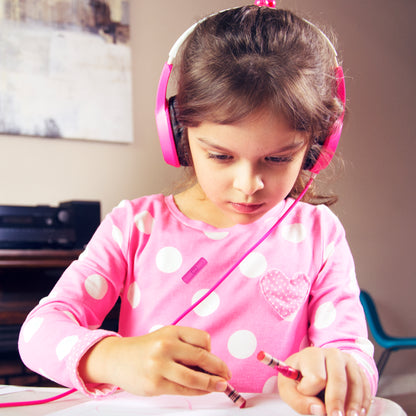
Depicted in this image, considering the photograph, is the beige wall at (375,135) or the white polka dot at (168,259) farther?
the beige wall at (375,135)

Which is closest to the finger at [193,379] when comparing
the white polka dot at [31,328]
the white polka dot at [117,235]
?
the white polka dot at [31,328]

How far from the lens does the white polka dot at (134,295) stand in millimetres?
704

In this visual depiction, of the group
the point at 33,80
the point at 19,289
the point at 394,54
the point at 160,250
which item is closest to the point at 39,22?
the point at 33,80

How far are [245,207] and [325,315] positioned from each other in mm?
217

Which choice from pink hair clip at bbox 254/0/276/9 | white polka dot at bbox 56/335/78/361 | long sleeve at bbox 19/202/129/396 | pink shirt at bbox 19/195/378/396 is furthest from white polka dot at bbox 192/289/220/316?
pink hair clip at bbox 254/0/276/9

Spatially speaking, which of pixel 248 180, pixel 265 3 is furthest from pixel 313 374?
pixel 265 3

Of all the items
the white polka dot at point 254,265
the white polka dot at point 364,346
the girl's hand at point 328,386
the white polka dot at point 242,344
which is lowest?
the white polka dot at point 242,344

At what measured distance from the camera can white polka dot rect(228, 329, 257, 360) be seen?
667 mm

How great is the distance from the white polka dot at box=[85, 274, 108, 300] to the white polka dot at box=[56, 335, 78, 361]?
0.12m

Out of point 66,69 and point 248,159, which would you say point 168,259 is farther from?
point 66,69

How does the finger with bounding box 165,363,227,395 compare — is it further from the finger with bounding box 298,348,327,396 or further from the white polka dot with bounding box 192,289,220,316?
the white polka dot with bounding box 192,289,220,316

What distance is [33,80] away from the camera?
1.61 m

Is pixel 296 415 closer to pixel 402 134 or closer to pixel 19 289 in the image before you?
pixel 19 289

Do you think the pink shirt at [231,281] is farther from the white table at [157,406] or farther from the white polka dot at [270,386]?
the white table at [157,406]
